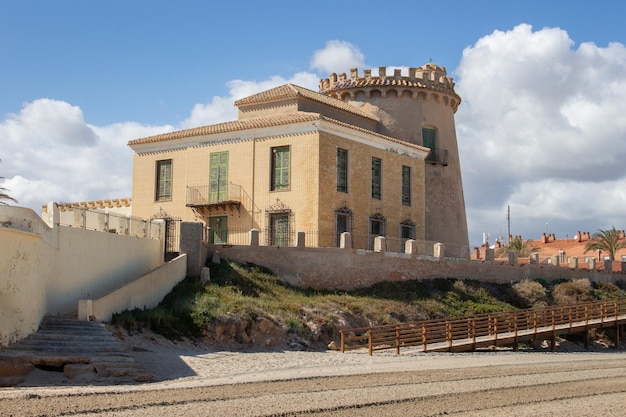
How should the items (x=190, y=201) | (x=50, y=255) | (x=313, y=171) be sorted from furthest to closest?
(x=190, y=201) < (x=313, y=171) < (x=50, y=255)

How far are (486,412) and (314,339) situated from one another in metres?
12.0

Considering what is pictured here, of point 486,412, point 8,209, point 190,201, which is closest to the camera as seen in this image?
point 486,412

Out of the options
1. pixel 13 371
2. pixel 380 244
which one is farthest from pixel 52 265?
pixel 380 244

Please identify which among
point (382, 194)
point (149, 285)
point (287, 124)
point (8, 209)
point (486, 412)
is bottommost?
point (486, 412)

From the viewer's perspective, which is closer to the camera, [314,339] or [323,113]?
[314,339]

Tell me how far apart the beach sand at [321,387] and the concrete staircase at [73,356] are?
0.28 meters

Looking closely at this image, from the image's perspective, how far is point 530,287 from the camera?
3816 centimetres

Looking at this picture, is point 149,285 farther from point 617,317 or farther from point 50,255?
point 617,317

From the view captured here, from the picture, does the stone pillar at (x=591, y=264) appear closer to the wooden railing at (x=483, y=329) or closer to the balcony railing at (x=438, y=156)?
the wooden railing at (x=483, y=329)

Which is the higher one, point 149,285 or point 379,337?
point 149,285

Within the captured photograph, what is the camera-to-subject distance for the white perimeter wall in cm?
1820

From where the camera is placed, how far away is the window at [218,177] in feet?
117

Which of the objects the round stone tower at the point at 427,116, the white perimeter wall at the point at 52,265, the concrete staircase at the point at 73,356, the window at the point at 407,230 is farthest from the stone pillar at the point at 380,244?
the concrete staircase at the point at 73,356

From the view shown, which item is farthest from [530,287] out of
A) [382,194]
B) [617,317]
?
[382,194]
